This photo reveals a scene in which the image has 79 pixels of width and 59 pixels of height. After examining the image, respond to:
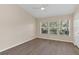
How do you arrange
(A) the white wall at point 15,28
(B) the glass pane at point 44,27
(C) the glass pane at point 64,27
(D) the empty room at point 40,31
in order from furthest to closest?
(A) the white wall at point 15,28, (B) the glass pane at point 44,27, (C) the glass pane at point 64,27, (D) the empty room at point 40,31

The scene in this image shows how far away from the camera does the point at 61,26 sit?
2307mm

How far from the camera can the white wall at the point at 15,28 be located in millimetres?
2715

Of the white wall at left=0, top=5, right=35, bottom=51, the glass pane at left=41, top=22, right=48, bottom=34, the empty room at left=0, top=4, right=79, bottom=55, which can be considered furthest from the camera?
the white wall at left=0, top=5, right=35, bottom=51

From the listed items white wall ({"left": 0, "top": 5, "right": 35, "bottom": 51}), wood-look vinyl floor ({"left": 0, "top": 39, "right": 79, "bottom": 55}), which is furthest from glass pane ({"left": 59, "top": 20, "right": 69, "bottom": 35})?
white wall ({"left": 0, "top": 5, "right": 35, "bottom": 51})

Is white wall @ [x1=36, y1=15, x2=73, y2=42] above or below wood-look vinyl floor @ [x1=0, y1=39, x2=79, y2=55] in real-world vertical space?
above

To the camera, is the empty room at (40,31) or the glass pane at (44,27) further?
the glass pane at (44,27)

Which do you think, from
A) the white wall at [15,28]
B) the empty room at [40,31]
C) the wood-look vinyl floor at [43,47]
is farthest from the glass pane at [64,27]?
the white wall at [15,28]

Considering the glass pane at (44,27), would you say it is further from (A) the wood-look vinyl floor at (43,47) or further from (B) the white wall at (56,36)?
(A) the wood-look vinyl floor at (43,47)

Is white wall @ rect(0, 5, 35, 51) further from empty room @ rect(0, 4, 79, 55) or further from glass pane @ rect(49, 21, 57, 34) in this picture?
glass pane @ rect(49, 21, 57, 34)

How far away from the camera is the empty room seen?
2223mm

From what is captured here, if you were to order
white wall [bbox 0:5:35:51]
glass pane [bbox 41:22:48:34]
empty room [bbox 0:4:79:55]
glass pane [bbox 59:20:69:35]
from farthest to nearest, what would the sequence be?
white wall [bbox 0:5:35:51] < glass pane [bbox 41:22:48:34] < glass pane [bbox 59:20:69:35] < empty room [bbox 0:4:79:55]

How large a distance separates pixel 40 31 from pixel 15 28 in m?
0.86

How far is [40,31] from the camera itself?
2480mm
